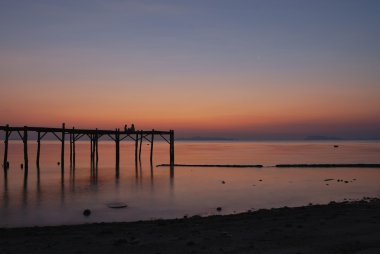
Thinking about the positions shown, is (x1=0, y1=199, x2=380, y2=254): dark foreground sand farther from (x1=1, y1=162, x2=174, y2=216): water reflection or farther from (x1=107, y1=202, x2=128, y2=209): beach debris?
(x1=1, y1=162, x2=174, y2=216): water reflection

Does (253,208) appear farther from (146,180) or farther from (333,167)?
(333,167)

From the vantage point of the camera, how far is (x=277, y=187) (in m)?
29.7

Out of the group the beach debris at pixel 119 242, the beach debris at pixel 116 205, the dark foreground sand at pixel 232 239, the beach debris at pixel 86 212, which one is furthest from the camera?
the beach debris at pixel 116 205


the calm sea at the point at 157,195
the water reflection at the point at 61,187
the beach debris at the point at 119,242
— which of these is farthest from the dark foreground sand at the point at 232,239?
the water reflection at the point at 61,187

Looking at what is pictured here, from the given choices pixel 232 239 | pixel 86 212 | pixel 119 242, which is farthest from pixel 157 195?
pixel 232 239

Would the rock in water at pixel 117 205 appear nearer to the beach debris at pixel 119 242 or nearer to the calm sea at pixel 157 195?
the calm sea at pixel 157 195

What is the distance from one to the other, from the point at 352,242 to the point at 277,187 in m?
20.4

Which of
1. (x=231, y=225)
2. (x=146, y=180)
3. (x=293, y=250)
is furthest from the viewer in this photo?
(x=146, y=180)

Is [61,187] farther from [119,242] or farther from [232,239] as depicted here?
[232,239]

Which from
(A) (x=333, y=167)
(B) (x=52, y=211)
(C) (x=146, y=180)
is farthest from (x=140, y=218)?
(A) (x=333, y=167)

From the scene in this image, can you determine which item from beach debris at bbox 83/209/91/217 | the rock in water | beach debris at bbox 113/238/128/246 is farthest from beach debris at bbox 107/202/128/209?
beach debris at bbox 113/238/128/246

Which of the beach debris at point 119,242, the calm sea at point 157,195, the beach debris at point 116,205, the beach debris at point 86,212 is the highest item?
the beach debris at point 119,242

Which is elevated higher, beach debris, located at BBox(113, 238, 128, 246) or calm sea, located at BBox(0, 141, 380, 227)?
beach debris, located at BBox(113, 238, 128, 246)

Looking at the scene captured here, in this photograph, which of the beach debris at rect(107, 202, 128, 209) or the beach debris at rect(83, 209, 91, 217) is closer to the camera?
the beach debris at rect(83, 209, 91, 217)
